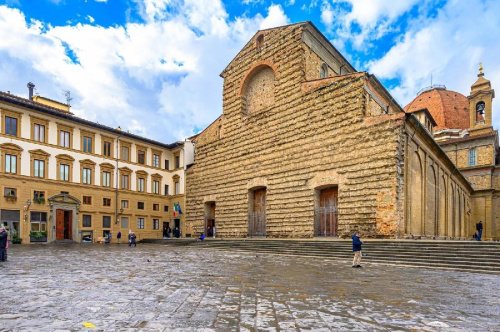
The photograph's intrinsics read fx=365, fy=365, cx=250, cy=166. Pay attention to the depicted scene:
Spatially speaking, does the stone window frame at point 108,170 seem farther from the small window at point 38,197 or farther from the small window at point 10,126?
the small window at point 10,126

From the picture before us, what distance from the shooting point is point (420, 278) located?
10.4 m

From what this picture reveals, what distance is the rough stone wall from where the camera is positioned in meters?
20.0

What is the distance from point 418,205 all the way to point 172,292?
1862 cm

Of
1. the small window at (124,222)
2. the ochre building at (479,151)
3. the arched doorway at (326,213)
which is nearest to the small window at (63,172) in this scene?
the small window at (124,222)

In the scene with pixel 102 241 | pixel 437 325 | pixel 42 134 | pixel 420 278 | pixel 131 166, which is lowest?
pixel 102 241

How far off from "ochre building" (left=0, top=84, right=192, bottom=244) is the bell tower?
34.4 m

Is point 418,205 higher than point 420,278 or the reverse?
higher

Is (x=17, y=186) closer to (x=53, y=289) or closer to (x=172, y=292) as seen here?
(x=53, y=289)

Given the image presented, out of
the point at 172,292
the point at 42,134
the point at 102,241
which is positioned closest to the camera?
the point at 172,292

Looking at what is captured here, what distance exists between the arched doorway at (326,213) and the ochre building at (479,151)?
22.9 metres

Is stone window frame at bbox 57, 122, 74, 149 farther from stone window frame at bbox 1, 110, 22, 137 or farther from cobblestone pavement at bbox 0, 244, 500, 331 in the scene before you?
cobblestone pavement at bbox 0, 244, 500, 331

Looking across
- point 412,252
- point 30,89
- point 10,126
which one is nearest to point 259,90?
point 412,252

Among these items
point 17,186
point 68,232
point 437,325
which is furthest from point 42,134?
point 437,325

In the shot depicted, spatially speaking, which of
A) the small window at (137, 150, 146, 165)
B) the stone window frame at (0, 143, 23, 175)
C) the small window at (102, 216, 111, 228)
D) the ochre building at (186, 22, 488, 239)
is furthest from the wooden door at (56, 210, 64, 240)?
the ochre building at (186, 22, 488, 239)
